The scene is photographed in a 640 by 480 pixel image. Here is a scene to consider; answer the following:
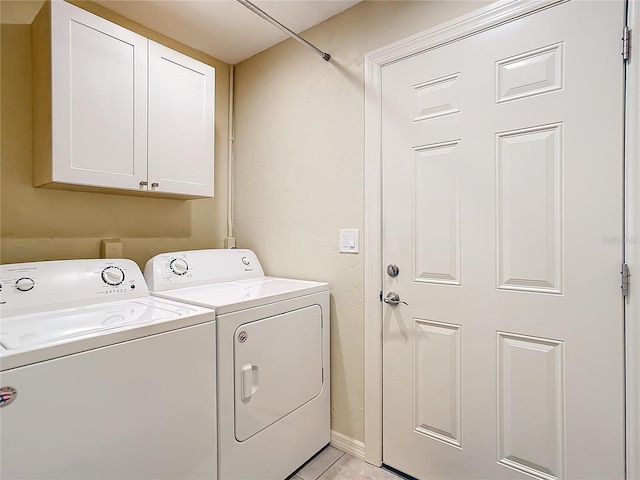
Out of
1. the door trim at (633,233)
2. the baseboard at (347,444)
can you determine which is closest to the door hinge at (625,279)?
the door trim at (633,233)

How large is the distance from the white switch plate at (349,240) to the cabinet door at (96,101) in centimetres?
108

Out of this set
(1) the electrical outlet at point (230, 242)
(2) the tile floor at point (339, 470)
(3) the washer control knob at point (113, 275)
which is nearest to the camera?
(3) the washer control knob at point (113, 275)

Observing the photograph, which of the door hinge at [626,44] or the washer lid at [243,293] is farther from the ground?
the door hinge at [626,44]

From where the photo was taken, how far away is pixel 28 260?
1.59 metres

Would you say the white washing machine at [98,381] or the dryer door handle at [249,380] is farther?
the dryer door handle at [249,380]

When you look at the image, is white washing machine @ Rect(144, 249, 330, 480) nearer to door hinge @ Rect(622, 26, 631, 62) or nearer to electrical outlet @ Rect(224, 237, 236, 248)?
electrical outlet @ Rect(224, 237, 236, 248)

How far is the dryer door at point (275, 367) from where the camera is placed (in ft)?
4.62

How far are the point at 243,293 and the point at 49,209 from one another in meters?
1.07

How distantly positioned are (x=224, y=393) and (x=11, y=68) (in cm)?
178

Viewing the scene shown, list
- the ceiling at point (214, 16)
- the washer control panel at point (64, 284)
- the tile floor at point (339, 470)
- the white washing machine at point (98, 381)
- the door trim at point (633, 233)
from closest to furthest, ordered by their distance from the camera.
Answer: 1. the white washing machine at point (98, 381)
2. the door trim at point (633, 233)
3. the washer control panel at point (64, 284)
4. the tile floor at point (339, 470)
5. the ceiling at point (214, 16)

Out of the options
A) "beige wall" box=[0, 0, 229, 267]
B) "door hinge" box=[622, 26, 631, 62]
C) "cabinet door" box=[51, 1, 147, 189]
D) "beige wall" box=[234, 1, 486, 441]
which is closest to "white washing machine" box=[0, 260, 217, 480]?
"beige wall" box=[0, 0, 229, 267]

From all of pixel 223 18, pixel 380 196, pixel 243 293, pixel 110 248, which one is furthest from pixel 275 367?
pixel 223 18

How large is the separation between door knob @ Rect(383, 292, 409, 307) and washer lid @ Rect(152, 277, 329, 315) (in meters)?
0.37

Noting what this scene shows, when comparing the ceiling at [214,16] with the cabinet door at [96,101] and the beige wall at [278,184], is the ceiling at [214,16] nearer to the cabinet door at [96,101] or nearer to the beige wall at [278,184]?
the beige wall at [278,184]
